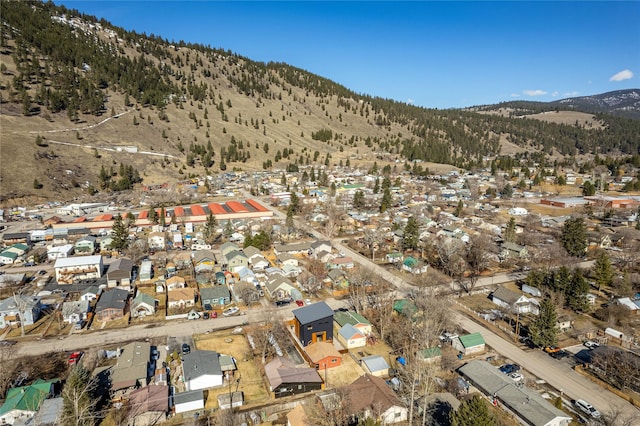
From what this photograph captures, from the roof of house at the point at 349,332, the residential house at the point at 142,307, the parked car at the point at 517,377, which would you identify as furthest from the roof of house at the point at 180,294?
the parked car at the point at 517,377

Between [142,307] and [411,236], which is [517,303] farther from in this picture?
[142,307]

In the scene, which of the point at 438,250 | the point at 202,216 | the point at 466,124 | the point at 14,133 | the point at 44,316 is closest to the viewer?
the point at 44,316

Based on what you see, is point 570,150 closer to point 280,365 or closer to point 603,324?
point 603,324

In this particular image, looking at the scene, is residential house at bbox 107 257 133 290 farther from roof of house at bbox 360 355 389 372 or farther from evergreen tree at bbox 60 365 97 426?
roof of house at bbox 360 355 389 372

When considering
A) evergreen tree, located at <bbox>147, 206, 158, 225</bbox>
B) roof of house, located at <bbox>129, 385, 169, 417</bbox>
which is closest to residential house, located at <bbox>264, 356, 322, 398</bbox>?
roof of house, located at <bbox>129, 385, 169, 417</bbox>

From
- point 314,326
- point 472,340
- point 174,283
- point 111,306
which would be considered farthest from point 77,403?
point 472,340

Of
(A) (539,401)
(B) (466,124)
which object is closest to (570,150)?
(B) (466,124)

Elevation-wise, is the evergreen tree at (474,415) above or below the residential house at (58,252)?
above

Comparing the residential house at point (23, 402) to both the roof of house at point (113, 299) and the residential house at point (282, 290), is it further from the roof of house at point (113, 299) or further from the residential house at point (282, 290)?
the residential house at point (282, 290)
